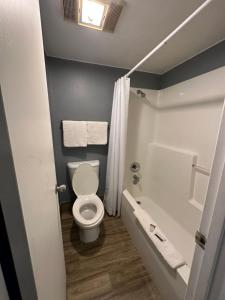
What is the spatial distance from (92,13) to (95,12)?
0.03m

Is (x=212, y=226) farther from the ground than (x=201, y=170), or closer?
farther from the ground

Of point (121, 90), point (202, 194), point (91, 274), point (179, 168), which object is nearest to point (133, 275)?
point (91, 274)

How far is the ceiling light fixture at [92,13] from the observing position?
979 mm

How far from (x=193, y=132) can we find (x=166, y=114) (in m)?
0.58

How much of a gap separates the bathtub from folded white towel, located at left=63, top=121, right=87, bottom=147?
0.97 meters

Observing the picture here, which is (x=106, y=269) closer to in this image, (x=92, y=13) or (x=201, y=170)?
(x=201, y=170)

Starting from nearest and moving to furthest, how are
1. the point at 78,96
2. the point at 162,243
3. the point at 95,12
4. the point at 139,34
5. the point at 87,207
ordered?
the point at 95,12, the point at 162,243, the point at 139,34, the point at 87,207, the point at 78,96

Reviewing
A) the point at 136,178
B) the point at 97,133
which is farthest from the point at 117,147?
the point at 136,178

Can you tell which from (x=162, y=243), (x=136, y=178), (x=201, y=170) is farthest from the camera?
(x=136, y=178)

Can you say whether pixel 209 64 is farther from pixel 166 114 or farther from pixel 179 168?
pixel 179 168

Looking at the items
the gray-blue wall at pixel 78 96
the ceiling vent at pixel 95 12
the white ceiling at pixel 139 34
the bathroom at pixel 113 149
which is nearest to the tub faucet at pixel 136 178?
the bathroom at pixel 113 149

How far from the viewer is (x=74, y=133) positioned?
1.92m

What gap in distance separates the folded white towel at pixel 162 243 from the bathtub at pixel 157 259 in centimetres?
5

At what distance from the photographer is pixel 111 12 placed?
1045mm
